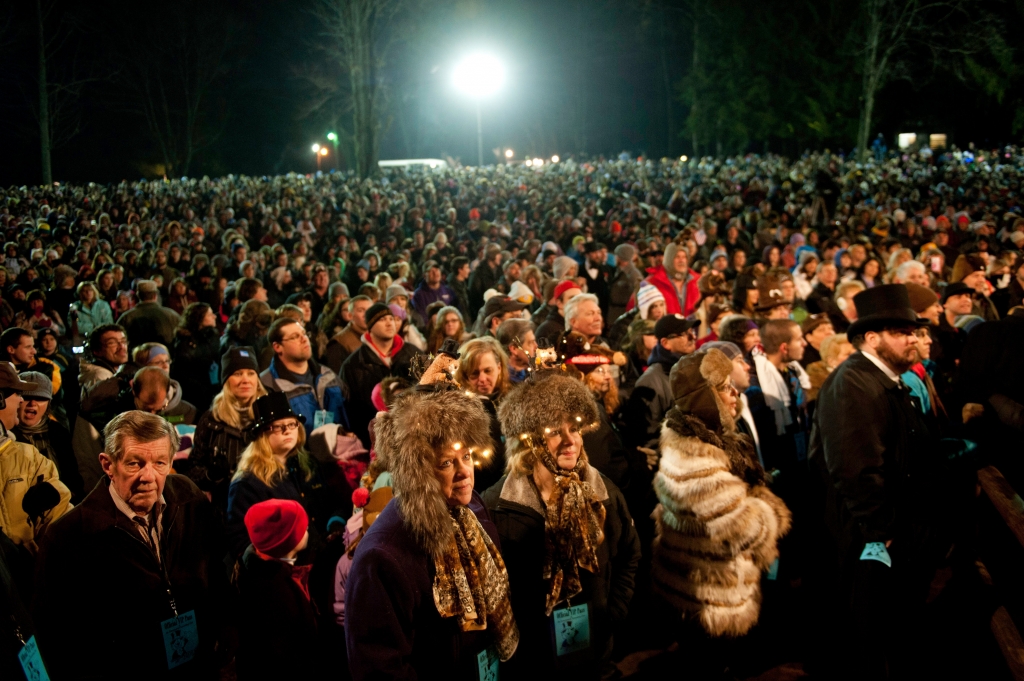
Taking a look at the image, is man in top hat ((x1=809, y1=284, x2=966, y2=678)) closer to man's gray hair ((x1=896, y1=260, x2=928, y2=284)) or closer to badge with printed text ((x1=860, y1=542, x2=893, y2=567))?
badge with printed text ((x1=860, y1=542, x2=893, y2=567))

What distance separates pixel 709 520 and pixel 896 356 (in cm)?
131

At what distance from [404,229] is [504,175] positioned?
41.6 feet

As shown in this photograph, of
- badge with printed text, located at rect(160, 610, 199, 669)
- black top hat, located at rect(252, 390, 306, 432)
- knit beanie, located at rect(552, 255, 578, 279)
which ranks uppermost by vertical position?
knit beanie, located at rect(552, 255, 578, 279)

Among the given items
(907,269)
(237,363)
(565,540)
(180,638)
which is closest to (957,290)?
(907,269)

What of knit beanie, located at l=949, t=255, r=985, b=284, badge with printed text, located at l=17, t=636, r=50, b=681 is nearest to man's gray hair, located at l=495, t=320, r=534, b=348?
badge with printed text, located at l=17, t=636, r=50, b=681

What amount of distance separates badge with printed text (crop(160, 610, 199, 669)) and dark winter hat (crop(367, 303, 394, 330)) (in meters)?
3.10

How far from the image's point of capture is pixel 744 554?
3.53m

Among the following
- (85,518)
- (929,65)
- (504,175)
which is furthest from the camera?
(929,65)

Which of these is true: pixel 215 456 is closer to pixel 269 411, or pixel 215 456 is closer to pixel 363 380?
pixel 269 411

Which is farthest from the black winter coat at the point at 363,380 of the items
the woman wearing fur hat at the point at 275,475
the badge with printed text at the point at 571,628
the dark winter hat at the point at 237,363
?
the badge with printed text at the point at 571,628

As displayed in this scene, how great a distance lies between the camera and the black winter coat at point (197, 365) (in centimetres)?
650

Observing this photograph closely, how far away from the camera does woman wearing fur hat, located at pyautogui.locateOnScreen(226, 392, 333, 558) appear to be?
360cm

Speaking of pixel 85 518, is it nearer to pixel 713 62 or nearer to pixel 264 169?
pixel 713 62

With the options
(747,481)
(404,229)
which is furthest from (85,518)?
(404,229)
